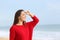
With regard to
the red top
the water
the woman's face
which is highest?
the woman's face

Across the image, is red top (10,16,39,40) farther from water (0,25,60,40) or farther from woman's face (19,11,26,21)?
water (0,25,60,40)

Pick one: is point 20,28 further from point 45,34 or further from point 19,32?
point 45,34

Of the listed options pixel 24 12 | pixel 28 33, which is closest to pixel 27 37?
pixel 28 33

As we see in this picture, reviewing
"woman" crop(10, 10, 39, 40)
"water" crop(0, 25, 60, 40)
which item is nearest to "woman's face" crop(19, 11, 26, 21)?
"woman" crop(10, 10, 39, 40)

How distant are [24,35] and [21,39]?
6 centimetres

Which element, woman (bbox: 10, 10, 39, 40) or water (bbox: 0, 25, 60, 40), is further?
water (bbox: 0, 25, 60, 40)

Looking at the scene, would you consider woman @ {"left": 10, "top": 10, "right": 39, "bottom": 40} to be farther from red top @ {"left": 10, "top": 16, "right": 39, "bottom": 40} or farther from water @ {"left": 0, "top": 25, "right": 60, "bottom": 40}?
water @ {"left": 0, "top": 25, "right": 60, "bottom": 40}

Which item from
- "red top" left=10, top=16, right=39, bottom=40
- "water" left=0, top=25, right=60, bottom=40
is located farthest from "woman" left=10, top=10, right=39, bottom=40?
"water" left=0, top=25, right=60, bottom=40

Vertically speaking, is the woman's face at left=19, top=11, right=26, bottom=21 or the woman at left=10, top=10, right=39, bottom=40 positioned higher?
the woman's face at left=19, top=11, right=26, bottom=21

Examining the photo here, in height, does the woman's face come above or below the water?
above

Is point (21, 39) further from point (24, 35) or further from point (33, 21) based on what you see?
point (33, 21)

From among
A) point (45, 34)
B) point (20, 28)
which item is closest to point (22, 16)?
point (20, 28)

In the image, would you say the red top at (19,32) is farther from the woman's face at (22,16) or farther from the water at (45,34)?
the water at (45,34)

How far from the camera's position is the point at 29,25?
3861 millimetres
